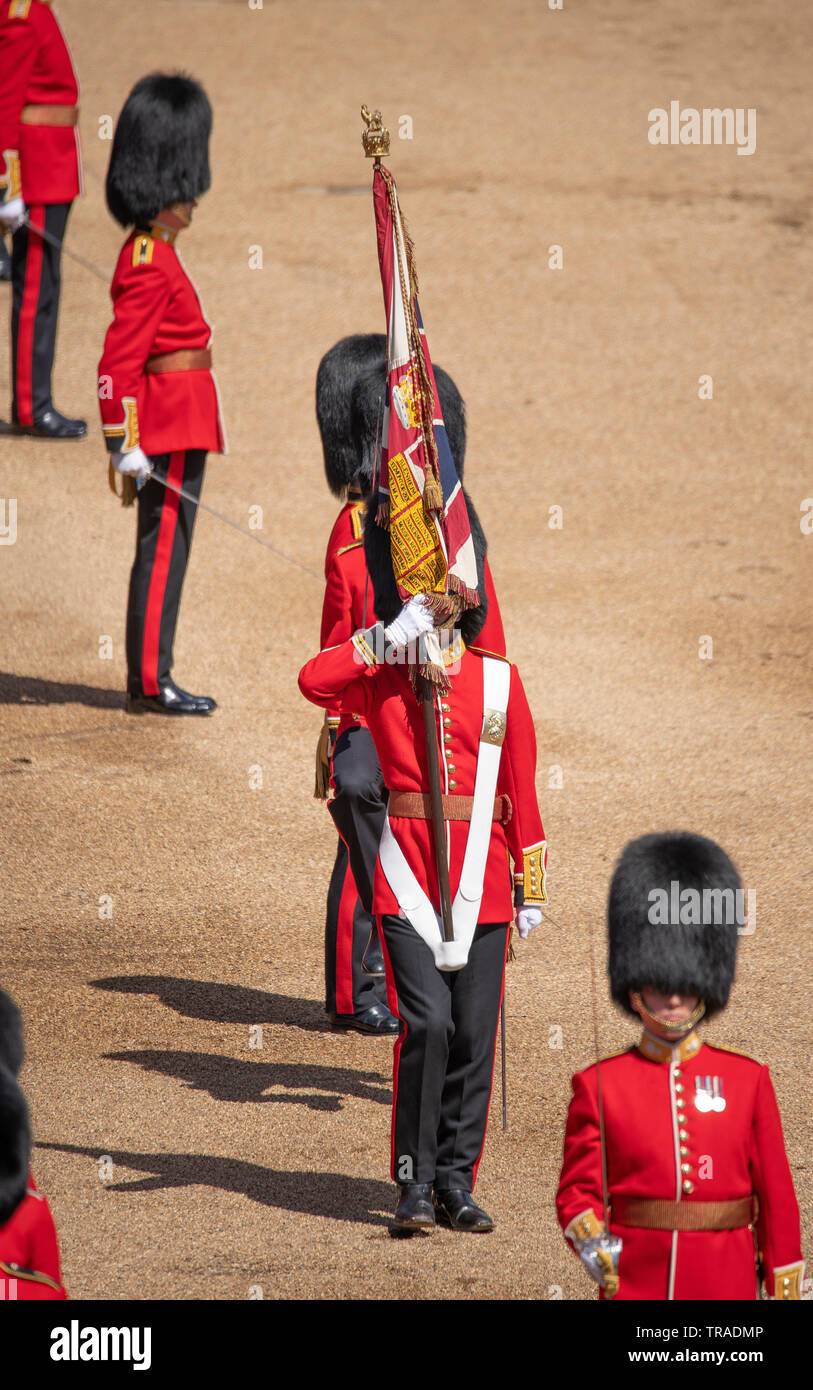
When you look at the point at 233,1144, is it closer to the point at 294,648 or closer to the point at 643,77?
the point at 294,648

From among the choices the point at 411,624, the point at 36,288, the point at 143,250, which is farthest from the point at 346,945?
the point at 36,288

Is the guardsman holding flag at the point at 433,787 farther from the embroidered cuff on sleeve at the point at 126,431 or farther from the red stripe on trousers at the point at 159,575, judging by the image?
the red stripe on trousers at the point at 159,575

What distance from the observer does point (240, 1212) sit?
387cm

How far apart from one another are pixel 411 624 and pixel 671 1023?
106 cm

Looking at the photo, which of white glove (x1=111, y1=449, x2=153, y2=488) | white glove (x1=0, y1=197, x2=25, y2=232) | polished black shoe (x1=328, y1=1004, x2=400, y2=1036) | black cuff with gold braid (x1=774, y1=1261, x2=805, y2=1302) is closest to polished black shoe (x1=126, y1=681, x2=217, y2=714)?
white glove (x1=111, y1=449, x2=153, y2=488)

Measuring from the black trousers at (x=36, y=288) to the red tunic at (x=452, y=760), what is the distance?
16.7 ft

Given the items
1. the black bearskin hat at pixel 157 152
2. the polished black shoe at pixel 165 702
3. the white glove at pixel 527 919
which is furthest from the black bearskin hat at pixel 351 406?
the polished black shoe at pixel 165 702

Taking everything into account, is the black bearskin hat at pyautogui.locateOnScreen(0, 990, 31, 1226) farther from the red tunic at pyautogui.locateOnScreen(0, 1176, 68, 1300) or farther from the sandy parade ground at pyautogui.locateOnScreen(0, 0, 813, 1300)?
the sandy parade ground at pyautogui.locateOnScreen(0, 0, 813, 1300)

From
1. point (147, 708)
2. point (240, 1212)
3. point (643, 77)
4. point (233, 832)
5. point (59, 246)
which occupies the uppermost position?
point (643, 77)

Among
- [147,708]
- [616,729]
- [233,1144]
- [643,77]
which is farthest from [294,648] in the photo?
[643,77]

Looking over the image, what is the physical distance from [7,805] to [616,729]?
2.09m

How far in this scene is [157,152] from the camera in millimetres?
6277

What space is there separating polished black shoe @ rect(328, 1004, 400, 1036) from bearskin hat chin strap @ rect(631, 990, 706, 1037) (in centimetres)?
183

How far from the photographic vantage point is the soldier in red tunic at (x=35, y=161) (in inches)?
322
